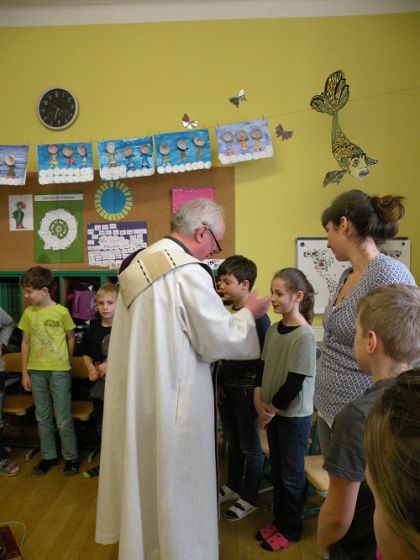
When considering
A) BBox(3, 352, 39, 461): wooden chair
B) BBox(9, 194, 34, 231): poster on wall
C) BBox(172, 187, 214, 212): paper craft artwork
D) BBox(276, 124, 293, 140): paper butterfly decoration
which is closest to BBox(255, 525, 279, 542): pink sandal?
BBox(3, 352, 39, 461): wooden chair

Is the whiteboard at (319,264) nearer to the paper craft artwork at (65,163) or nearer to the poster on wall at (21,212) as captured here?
the paper craft artwork at (65,163)

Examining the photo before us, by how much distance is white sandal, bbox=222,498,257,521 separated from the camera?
2297 mm

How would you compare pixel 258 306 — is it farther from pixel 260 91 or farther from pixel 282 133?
pixel 260 91

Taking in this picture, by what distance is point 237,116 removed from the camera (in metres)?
3.21

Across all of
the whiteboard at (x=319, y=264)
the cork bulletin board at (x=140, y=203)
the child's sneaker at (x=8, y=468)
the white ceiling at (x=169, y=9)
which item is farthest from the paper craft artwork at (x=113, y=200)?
the child's sneaker at (x=8, y=468)

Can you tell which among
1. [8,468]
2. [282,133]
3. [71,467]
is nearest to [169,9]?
[282,133]

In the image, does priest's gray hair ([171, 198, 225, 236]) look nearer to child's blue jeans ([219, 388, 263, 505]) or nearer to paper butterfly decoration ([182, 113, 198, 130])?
child's blue jeans ([219, 388, 263, 505])

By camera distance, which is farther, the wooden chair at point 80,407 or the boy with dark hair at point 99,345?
the wooden chair at point 80,407

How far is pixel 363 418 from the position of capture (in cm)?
95

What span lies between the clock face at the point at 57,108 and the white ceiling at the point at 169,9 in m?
0.55

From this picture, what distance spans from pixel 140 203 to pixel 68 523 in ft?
7.39

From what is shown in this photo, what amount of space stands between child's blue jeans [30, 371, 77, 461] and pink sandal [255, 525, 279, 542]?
1.43 meters

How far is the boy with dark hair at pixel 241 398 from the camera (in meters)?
2.28

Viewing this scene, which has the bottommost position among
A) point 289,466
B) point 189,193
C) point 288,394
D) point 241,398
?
point 289,466
